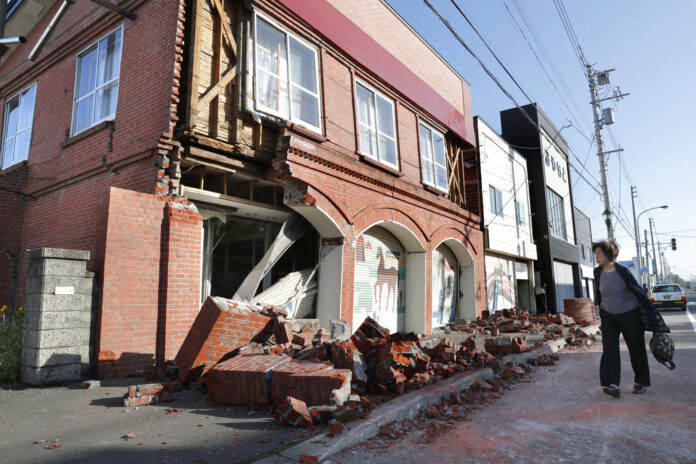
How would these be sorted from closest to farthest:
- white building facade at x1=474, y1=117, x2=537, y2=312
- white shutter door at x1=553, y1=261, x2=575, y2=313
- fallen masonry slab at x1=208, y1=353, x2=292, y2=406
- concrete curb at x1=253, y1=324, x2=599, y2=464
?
concrete curb at x1=253, y1=324, x2=599, y2=464, fallen masonry slab at x1=208, y1=353, x2=292, y2=406, white building facade at x1=474, y1=117, x2=537, y2=312, white shutter door at x1=553, y1=261, x2=575, y2=313

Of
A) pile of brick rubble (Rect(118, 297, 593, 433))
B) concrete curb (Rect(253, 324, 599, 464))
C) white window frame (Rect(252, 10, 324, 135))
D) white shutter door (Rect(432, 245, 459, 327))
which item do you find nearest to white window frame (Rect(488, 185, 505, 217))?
white shutter door (Rect(432, 245, 459, 327))

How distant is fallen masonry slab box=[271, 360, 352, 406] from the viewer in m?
4.02

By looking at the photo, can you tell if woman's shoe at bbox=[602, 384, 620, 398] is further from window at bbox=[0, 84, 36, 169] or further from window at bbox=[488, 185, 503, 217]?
window at bbox=[488, 185, 503, 217]

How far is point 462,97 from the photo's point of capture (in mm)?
16172

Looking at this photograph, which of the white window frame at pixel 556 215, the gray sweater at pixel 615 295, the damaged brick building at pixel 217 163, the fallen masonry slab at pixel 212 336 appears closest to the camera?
the gray sweater at pixel 615 295

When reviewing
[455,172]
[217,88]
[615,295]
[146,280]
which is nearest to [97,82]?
[217,88]

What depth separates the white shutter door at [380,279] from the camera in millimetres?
10164

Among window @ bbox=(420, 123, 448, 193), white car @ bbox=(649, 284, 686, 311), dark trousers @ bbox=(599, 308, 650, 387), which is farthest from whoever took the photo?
white car @ bbox=(649, 284, 686, 311)

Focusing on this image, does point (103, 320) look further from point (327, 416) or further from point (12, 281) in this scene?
point (12, 281)

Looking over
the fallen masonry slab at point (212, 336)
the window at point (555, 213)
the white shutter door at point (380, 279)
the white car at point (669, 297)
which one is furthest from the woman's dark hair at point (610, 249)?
the white car at point (669, 297)

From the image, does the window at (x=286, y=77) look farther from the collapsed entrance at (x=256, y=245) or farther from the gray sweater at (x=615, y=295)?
the gray sweater at (x=615, y=295)

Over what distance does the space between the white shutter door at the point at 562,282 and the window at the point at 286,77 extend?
1704 centimetres

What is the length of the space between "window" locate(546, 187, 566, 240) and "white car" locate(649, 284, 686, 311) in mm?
6066

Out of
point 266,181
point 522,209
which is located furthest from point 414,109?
point 522,209
